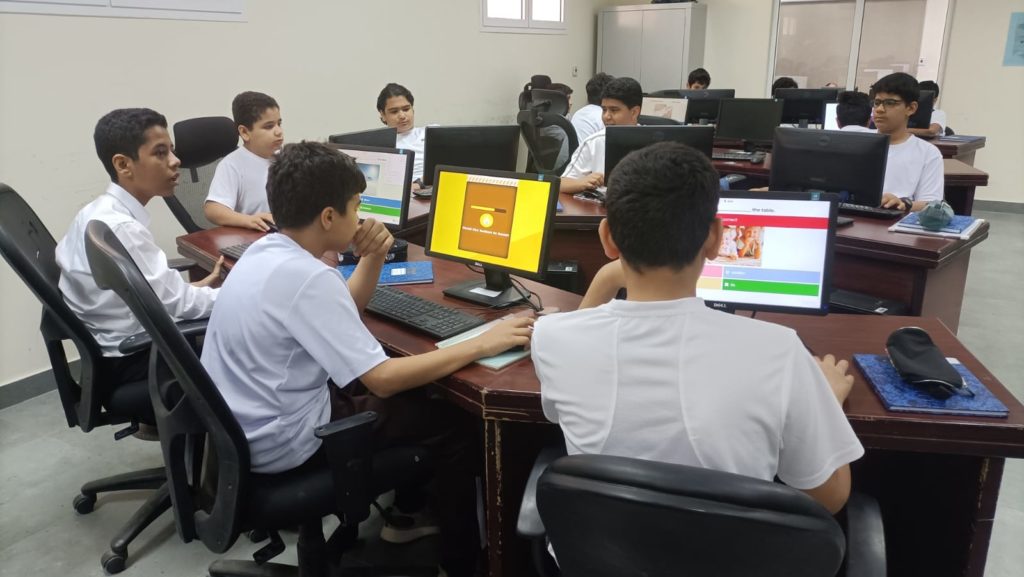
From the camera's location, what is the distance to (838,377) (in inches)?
52.7

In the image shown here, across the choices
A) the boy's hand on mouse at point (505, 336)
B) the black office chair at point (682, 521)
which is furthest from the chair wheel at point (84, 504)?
Answer: the black office chair at point (682, 521)

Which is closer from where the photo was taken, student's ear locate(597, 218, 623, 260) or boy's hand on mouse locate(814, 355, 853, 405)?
student's ear locate(597, 218, 623, 260)

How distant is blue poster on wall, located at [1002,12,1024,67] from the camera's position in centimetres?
591

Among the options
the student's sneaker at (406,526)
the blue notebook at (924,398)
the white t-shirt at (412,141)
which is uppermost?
the white t-shirt at (412,141)

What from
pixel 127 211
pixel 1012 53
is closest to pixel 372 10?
pixel 127 211

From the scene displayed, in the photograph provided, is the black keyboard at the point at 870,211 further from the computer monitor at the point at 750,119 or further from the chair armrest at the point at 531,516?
the chair armrest at the point at 531,516

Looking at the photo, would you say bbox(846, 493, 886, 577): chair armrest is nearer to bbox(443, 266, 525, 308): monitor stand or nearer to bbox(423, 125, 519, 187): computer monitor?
bbox(443, 266, 525, 308): monitor stand

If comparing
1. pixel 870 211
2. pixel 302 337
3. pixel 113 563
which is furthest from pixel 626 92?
pixel 113 563

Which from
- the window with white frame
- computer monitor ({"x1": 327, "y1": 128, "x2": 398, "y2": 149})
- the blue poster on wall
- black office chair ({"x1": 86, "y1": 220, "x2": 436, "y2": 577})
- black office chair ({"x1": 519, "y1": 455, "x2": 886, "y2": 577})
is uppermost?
the window with white frame

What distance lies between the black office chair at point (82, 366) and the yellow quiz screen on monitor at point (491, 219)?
75 cm

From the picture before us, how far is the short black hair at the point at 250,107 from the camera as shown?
2.90 m

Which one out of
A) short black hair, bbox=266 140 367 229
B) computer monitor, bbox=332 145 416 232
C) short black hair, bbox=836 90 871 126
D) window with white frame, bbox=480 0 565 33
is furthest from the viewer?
window with white frame, bbox=480 0 565 33

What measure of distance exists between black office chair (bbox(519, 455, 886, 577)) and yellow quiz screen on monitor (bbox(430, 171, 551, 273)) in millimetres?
1049

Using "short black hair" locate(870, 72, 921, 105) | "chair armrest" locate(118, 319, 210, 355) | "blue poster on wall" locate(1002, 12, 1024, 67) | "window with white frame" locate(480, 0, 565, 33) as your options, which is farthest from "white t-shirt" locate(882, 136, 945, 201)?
"blue poster on wall" locate(1002, 12, 1024, 67)
